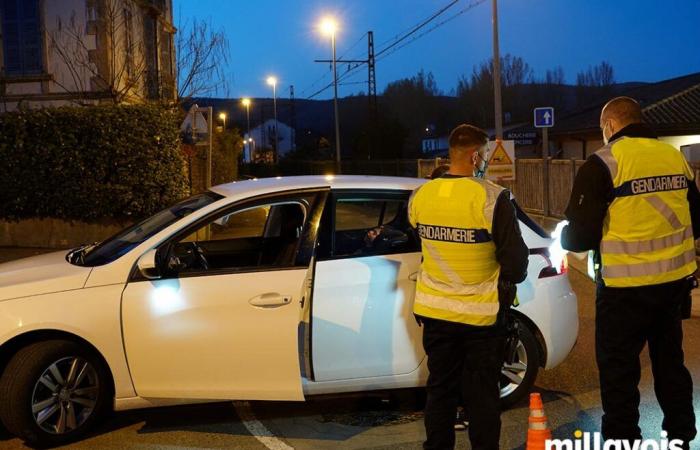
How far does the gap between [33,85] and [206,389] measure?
1518 cm

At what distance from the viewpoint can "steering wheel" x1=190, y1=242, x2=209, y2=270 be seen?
16.8 feet

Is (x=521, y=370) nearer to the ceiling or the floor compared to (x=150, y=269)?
nearer to the floor

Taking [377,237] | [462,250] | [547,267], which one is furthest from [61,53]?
[462,250]

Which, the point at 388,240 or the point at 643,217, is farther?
the point at 388,240

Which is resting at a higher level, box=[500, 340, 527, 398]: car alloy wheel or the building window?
the building window

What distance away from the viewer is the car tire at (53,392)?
416 cm

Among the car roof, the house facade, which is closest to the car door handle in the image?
the car roof

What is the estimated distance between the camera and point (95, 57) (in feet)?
54.9

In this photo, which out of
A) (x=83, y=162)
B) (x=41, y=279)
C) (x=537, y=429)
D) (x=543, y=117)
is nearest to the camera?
(x=537, y=429)

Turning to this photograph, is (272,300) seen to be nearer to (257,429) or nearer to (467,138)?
(257,429)

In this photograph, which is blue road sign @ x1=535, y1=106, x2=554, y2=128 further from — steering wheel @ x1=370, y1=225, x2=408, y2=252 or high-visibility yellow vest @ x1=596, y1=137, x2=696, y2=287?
high-visibility yellow vest @ x1=596, y1=137, x2=696, y2=287

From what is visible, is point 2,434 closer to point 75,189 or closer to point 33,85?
point 75,189

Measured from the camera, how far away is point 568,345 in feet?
15.8

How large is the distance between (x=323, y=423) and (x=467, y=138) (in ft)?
7.23
